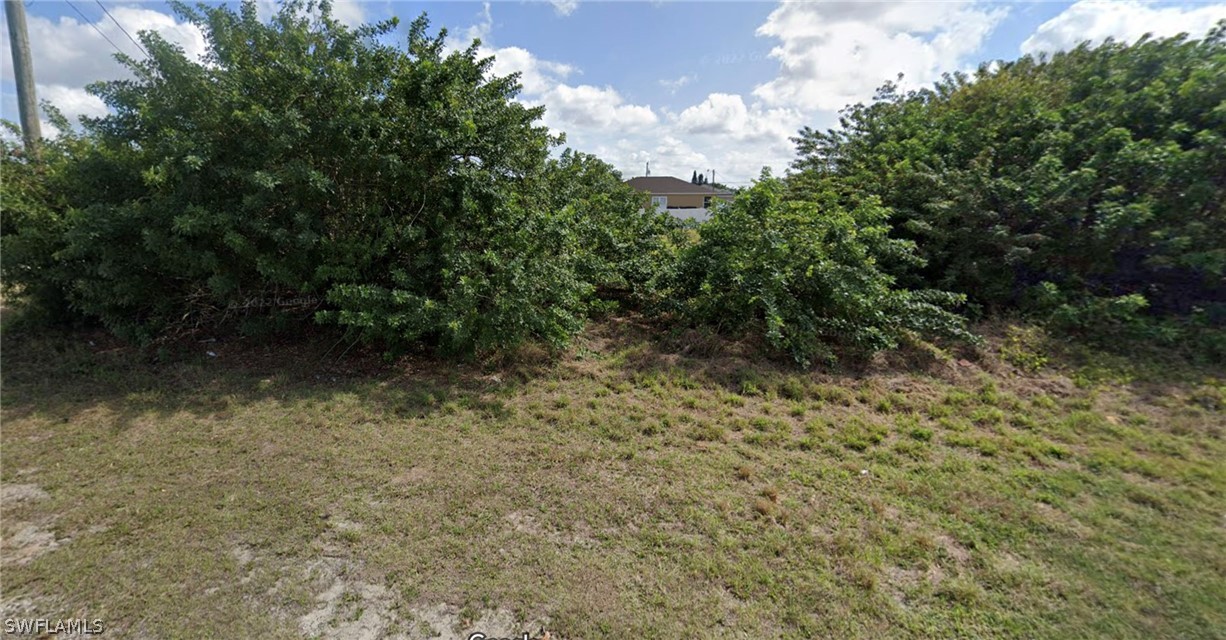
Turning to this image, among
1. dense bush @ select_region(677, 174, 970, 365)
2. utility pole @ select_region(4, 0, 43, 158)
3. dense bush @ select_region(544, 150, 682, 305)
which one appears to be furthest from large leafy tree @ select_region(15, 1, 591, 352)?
utility pole @ select_region(4, 0, 43, 158)

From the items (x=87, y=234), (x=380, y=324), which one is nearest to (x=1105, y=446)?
(x=380, y=324)

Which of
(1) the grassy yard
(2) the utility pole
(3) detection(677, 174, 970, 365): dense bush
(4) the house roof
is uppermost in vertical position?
(4) the house roof

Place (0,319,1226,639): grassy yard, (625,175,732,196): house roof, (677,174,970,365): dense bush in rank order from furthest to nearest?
1. (625,175,732,196): house roof
2. (677,174,970,365): dense bush
3. (0,319,1226,639): grassy yard

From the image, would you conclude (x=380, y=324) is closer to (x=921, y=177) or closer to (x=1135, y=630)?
(x=1135, y=630)

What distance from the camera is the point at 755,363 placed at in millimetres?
5277

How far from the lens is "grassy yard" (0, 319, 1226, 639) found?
7.07 feet

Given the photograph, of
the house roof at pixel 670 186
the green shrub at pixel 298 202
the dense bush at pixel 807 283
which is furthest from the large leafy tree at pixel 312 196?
the house roof at pixel 670 186

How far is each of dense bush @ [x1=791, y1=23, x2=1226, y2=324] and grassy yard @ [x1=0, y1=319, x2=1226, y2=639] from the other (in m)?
1.32

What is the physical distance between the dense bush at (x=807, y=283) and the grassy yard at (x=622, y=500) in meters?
0.51

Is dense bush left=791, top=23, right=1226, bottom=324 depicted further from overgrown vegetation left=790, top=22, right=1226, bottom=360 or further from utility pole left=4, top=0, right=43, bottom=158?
utility pole left=4, top=0, right=43, bottom=158

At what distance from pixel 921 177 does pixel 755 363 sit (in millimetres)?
3739

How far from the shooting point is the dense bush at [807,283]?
522cm

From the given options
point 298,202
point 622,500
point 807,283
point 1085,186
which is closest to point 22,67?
point 298,202

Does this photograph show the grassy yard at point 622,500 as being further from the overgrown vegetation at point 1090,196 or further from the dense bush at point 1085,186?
the dense bush at point 1085,186
